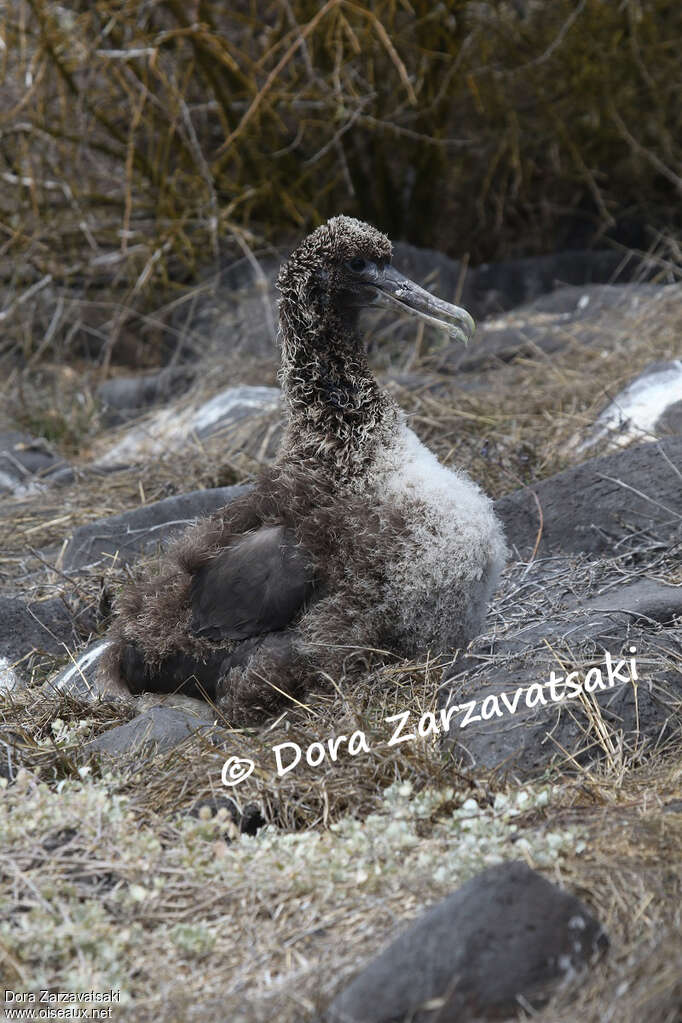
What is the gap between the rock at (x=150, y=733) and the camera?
12.2 feet

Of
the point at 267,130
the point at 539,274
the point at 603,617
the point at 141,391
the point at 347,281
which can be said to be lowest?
the point at 539,274

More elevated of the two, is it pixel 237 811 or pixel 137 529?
pixel 237 811

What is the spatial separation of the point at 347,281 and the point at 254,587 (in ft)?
3.66

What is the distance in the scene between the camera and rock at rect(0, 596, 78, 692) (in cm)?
489

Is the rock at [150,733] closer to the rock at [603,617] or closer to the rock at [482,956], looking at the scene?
the rock at [603,617]

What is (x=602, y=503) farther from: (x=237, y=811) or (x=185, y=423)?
(x=185, y=423)

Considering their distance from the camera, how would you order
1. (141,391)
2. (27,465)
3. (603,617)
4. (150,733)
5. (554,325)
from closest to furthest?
(150,733)
(603,617)
(27,465)
(554,325)
(141,391)

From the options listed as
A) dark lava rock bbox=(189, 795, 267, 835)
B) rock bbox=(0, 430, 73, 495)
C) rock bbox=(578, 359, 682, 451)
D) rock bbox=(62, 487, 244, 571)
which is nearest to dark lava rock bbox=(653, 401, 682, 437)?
rock bbox=(578, 359, 682, 451)

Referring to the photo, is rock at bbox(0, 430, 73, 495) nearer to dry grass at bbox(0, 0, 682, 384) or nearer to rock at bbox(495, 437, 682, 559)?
dry grass at bbox(0, 0, 682, 384)

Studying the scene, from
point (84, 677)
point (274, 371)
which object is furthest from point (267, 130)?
point (84, 677)

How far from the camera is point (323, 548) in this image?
3902 mm

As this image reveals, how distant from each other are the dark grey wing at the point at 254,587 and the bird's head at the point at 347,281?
0.81m

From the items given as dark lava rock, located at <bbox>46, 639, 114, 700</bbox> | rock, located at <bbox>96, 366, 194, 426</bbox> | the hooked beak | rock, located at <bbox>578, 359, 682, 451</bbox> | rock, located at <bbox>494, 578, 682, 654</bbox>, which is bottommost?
rock, located at <bbox>96, 366, 194, 426</bbox>

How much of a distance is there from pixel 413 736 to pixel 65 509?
3391 mm
